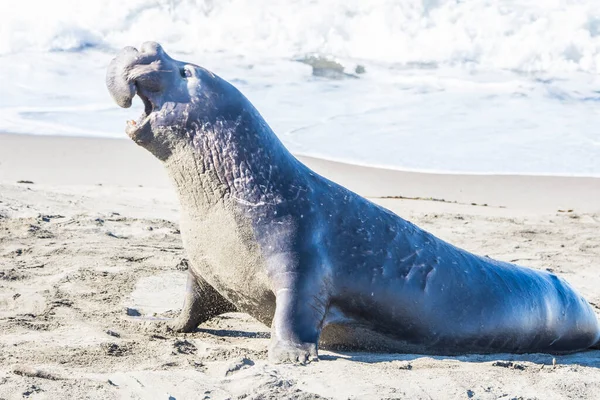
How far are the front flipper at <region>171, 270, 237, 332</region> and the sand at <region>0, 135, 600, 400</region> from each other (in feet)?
0.34

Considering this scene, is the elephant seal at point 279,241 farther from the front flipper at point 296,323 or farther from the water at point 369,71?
the water at point 369,71

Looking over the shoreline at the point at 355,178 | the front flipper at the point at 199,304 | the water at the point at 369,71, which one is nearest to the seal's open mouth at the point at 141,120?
the front flipper at the point at 199,304

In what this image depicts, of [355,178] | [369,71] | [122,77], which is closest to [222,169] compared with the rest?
[122,77]

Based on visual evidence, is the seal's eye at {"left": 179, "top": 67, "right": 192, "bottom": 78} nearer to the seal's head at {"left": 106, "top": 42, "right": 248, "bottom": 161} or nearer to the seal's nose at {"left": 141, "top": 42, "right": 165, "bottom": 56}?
the seal's head at {"left": 106, "top": 42, "right": 248, "bottom": 161}

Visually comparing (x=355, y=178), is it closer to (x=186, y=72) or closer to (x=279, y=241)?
(x=186, y=72)

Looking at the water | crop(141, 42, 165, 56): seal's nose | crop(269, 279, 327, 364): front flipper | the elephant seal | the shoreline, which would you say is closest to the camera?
crop(269, 279, 327, 364): front flipper

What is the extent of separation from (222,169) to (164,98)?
1.48ft

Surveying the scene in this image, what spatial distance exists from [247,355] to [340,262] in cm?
65

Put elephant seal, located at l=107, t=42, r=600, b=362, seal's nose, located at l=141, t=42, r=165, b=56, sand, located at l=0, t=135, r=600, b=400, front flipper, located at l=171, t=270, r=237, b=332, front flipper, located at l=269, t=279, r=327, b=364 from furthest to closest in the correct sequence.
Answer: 1. front flipper, located at l=171, t=270, r=237, b=332
2. seal's nose, located at l=141, t=42, r=165, b=56
3. elephant seal, located at l=107, t=42, r=600, b=362
4. front flipper, located at l=269, t=279, r=327, b=364
5. sand, located at l=0, t=135, r=600, b=400

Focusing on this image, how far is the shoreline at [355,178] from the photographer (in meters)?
10.7

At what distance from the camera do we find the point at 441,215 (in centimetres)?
974

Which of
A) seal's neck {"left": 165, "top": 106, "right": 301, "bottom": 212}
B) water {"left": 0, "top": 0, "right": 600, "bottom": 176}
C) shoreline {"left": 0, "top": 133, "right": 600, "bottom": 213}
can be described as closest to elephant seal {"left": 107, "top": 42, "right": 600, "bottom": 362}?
seal's neck {"left": 165, "top": 106, "right": 301, "bottom": 212}

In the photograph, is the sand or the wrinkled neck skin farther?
the wrinkled neck skin

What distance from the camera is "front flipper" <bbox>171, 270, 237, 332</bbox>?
529 centimetres
